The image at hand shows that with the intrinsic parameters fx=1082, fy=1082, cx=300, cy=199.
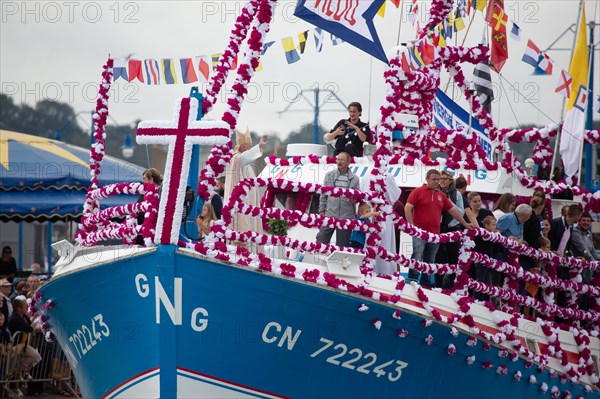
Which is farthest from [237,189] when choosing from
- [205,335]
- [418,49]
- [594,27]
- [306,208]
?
[594,27]

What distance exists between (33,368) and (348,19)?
8.09 m

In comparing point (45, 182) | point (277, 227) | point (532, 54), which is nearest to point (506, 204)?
point (532, 54)

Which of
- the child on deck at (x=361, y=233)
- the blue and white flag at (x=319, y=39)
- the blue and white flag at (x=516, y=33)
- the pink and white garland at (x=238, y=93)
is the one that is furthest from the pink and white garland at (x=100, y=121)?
the blue and white flag at (x=516, y=33)

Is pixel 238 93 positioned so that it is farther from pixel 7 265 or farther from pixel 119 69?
pixel 7 265

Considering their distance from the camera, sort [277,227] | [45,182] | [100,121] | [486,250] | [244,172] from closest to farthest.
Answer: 1. [277,227]
2. [100,121]
3. [486,250]
4. [244,172]
5. [45,182]

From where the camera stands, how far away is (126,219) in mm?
11336

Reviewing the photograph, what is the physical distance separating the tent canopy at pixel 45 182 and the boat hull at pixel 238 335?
9300 millimetres

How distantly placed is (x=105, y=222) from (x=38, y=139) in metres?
12.5

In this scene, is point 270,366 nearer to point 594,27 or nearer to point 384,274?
point 384,274

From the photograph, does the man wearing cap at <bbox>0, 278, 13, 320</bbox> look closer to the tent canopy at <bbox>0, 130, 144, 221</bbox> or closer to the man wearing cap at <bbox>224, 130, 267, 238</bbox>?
the tent canopy at <bbox>0, 130, 144, 221</bbox>

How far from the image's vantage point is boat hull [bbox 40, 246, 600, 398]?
10547mm

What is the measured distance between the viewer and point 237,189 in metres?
10.8

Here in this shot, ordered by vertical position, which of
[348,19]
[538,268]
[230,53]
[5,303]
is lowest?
[5,303]

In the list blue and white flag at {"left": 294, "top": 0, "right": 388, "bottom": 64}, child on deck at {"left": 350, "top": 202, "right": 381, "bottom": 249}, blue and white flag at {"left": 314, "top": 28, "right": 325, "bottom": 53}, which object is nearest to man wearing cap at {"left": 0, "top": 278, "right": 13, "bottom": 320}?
blue and white flag at {"left": 314, "top": 28, "right": 325, "bottom": 53}
